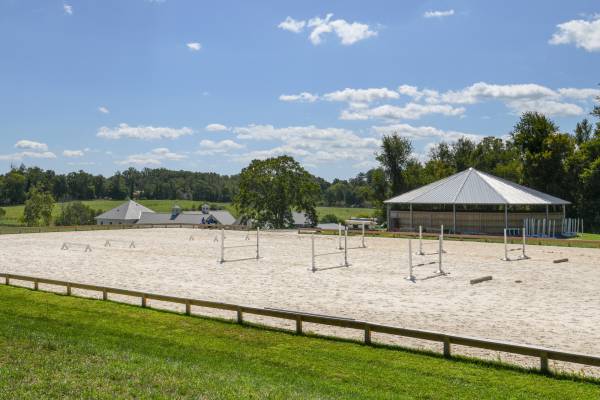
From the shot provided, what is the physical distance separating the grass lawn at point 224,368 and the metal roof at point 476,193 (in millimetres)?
33154

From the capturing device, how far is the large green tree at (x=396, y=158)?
64.8 m

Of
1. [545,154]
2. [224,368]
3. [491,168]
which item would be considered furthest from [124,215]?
[224,368]

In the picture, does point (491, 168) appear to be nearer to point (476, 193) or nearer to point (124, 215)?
point (476, 193)

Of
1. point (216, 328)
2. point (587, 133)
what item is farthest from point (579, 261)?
point (587, 133)

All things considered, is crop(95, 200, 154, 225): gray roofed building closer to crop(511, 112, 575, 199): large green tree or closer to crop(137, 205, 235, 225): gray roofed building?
crop(137, 205, 235, 225): gray roofed building

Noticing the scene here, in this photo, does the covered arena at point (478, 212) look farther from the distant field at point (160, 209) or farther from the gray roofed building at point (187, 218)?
the distant field at point (160, 209)

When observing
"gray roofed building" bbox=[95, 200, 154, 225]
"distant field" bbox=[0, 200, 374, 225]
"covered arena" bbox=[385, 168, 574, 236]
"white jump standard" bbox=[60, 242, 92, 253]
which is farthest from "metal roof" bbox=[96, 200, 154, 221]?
"white jump standard" bbox=[60, 242, 92, 253]

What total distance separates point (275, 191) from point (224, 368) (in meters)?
56.2

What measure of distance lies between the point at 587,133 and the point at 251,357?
7121 cm

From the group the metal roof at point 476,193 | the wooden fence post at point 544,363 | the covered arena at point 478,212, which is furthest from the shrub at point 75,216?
the wooden fence post at point 544,363

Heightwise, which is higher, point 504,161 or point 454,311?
point 504,161

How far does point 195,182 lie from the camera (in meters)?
148

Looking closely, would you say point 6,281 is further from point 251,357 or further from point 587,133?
point 587,133

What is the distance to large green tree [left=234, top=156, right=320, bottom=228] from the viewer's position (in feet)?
211
